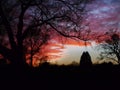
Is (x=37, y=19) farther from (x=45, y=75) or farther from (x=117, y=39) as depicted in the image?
(x=117, y=39)

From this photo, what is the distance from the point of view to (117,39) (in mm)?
56312

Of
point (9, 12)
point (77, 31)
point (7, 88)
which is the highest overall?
point (9, 12)

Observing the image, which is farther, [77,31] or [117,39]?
[117,39]

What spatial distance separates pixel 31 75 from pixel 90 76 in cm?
354

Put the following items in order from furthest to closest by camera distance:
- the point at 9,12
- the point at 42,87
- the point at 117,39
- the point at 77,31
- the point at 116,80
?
the point at 117,39, the point at 9,12, the point at 77,31, the point at 116,80, the point at 42,87

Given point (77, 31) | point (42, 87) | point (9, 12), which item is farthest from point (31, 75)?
point (9, 12)

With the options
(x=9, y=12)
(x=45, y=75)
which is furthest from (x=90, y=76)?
(x=9, y=12)

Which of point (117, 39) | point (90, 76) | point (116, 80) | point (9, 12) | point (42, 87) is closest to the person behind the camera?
point (42, 87)

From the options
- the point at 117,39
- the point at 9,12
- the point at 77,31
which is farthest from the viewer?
the point at 117,39

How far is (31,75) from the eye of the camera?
1368 centimetres

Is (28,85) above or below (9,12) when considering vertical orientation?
below

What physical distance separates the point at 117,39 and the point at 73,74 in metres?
43.9

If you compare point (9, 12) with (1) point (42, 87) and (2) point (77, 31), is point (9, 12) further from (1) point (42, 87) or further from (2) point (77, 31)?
(1) point (42, 87)

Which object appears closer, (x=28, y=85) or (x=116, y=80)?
(x=28, y=85)
